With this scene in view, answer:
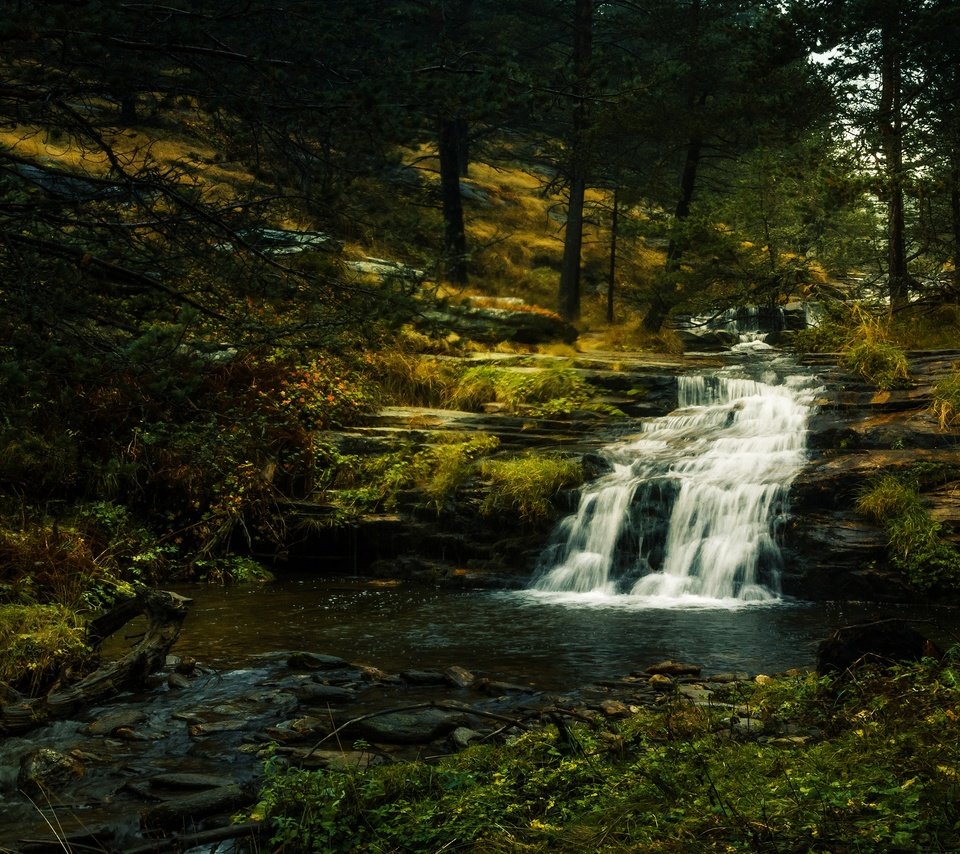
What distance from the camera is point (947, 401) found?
38.0 ft

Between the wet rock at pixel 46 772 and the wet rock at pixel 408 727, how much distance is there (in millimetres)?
1494

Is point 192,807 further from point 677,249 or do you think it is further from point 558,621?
point 677,249

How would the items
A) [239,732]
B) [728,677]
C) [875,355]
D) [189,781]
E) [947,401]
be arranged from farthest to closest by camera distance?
[875,355] → [947,401] → [728,677] → [239,732] → [189,781]

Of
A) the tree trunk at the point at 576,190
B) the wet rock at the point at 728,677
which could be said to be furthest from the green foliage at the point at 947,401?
the tree trunk at the point at 576,190

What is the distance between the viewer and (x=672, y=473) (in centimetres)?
1201

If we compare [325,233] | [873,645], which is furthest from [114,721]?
[873,645]

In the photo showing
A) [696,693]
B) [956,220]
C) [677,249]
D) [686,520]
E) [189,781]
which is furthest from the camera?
[677,249]

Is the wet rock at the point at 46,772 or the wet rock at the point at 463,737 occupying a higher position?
the wet rock at the point at 463,737

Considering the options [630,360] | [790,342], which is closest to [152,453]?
[630,360]

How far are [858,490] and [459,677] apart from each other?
6.19 metres

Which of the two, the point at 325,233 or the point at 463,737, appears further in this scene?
the point at 325,233

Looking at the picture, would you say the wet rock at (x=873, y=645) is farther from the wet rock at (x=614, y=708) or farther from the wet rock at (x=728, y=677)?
the wet rock at (x=614, y=708)

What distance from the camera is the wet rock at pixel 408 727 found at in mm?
5184

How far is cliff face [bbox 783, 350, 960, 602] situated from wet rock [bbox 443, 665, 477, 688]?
499cm
